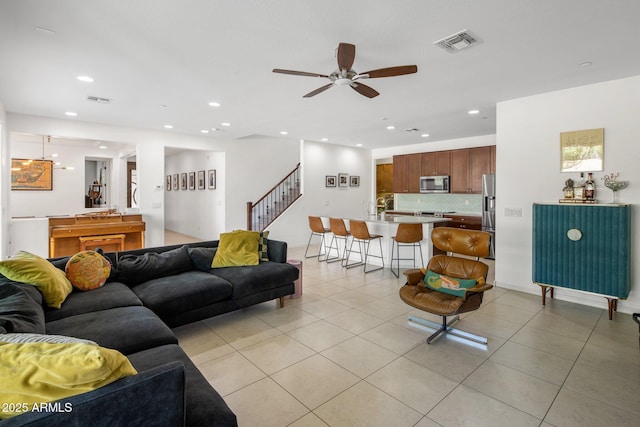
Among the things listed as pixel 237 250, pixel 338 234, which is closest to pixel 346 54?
pixel 237 250

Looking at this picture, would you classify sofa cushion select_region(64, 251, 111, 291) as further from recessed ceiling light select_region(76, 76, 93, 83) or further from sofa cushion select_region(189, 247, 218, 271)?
recessed ceiling light select_region(76, 76, 93, 83)

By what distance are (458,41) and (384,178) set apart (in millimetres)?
8838

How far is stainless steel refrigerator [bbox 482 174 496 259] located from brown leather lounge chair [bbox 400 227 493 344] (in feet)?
11.9

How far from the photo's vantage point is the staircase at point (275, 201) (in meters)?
8.49

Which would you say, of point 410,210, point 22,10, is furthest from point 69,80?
point 410,210

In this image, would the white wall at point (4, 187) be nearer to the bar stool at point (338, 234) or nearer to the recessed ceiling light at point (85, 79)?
the recessed ceiling light at point (85, 79)

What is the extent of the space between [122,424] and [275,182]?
26.6 feet

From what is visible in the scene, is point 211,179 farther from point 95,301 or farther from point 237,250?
point 95,301

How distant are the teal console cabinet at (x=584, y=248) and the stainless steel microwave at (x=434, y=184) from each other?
12.3ft

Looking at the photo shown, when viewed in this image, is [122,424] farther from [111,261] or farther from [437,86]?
[437,86]

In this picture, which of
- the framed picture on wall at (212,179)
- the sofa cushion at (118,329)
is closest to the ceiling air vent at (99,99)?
the sofa cushion at (118,329)

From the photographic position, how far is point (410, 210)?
8.98 m

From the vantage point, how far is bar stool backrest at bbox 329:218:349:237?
6.04 metres

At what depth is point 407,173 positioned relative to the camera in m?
8.65
